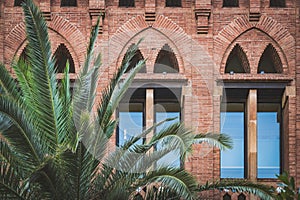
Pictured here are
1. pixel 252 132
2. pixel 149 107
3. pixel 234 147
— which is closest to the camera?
pixel 252 132

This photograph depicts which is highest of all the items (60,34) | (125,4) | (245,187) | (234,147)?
(125,4)

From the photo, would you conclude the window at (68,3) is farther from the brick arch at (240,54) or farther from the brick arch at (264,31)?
the brick arch at (240,54)

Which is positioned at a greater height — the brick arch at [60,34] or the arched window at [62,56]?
the brick arch at [60,34]

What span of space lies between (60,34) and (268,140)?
19.0 feet

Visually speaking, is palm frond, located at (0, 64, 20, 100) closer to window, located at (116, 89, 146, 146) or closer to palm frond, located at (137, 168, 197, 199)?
palm frond, located at (137, 168, 197, 199)

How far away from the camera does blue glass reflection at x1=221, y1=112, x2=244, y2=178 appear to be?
24094 millimetres

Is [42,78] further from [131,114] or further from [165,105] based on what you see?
[165,105]

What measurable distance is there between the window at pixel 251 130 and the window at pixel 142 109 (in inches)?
49.8

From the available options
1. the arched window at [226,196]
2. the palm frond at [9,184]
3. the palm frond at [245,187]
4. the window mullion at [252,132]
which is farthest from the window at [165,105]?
the palm frond at [9,184]

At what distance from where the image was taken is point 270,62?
24578mm

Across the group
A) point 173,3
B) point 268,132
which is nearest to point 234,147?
point 268,132

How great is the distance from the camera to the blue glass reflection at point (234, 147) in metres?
24.1

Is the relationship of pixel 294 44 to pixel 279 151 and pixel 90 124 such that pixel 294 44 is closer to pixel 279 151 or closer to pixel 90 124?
pixel 279 151

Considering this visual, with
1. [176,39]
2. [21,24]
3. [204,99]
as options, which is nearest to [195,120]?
[204,99]
